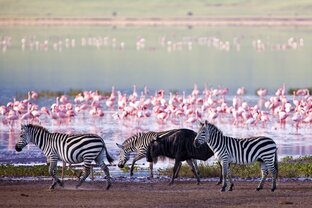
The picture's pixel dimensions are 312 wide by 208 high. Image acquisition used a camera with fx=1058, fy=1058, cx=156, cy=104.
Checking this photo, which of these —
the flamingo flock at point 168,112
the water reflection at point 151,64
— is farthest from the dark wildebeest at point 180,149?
the water reflection at point 151,64

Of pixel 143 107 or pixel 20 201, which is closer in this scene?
pixel 20 201

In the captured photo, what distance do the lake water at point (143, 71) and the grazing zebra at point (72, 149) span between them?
2040 millimetres

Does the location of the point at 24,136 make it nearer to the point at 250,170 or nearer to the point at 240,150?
the point at 240,150

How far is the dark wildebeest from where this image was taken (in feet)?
49.5

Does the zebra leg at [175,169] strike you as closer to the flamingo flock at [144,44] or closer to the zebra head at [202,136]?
the zebra head at [202,136]

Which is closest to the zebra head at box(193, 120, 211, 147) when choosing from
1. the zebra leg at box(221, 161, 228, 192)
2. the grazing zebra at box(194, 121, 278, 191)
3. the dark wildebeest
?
the grazing zebra at box(194, 121, 278, 191)

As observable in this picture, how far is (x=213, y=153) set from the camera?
1520 cm

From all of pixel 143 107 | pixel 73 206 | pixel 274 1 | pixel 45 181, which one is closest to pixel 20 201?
pixel 73 206

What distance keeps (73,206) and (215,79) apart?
30816 millimetres

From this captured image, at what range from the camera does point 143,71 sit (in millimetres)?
47438

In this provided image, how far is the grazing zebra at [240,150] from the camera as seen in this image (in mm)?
14258

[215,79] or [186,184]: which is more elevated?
[215,79]

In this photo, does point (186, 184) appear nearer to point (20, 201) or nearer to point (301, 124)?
point (20, 201)

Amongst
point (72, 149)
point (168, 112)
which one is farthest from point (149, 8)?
point (72, 149)
